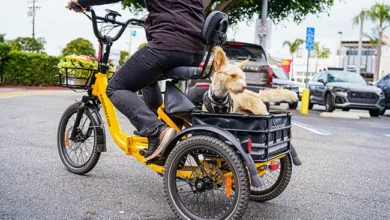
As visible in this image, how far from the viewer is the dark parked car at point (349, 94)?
16.1m

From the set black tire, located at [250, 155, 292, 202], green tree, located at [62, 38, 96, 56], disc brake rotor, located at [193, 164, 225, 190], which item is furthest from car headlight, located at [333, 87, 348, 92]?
green tree, located at [62, 38, 96, 56]

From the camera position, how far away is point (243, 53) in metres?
12.1

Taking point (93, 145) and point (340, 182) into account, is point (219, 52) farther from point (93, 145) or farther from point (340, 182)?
point (340, 182)

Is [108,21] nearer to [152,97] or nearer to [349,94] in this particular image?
[152,97]

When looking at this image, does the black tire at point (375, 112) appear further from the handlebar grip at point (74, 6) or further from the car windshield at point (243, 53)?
the handlebar grip at point (74, 6)

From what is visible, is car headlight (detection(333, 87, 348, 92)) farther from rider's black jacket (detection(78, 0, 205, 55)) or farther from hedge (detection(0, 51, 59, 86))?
hedge (detection(0, 51, 59, 86))

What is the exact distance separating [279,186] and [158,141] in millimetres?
1168

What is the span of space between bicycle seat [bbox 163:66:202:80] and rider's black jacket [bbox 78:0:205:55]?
→ 147 mm

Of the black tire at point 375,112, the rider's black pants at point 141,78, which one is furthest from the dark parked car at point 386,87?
the rider's black pants at point 141,78

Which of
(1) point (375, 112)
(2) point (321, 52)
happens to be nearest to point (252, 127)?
(1) point (375, 112)

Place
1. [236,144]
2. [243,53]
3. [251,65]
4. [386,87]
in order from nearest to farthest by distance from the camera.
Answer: [236,144]
[251,65]
[243,53]
[386,87]

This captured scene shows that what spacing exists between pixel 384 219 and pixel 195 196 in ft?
5.30

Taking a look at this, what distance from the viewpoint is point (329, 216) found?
12.8ft

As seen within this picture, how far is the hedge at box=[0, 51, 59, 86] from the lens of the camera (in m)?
27.3
